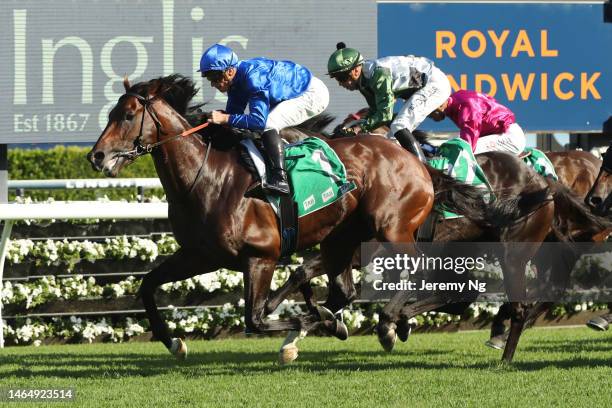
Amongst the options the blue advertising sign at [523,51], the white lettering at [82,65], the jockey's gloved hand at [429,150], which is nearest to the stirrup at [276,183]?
the jockey's gloved hand at [429,150]

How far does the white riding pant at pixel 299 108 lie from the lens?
19.1 ft

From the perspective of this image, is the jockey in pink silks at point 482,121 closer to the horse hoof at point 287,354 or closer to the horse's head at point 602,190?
the horse's head at point 602,190

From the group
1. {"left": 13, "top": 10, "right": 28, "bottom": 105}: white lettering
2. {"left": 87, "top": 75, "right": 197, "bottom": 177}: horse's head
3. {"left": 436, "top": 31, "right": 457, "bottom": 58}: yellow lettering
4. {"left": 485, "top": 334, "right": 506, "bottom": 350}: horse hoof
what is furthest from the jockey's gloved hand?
{"left": 13, "top": 10, "right": 28, "bottom": 105}: white lettering

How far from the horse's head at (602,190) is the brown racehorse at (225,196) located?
1.05m

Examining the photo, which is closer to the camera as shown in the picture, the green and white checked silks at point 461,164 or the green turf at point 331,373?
the green turf at point 331,373

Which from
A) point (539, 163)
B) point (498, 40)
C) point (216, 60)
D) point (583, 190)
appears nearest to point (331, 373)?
point (216, 60)

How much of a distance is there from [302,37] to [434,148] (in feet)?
8.38

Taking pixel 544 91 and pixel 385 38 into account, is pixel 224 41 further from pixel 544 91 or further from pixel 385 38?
pixel 544 91

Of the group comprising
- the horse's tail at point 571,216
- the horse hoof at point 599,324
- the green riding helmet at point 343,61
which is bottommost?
the horse hoof at point 599,324

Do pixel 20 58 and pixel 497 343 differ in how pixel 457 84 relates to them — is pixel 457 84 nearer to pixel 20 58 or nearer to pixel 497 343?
pixel 497 343

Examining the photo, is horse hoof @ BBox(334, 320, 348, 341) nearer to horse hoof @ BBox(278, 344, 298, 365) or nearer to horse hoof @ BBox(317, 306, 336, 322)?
horse hoof @ BBox(317, 306, 336, 322)

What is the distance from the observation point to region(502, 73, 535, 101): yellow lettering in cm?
928

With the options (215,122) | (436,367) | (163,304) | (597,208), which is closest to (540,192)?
(597,208)

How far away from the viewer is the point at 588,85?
9.40m
